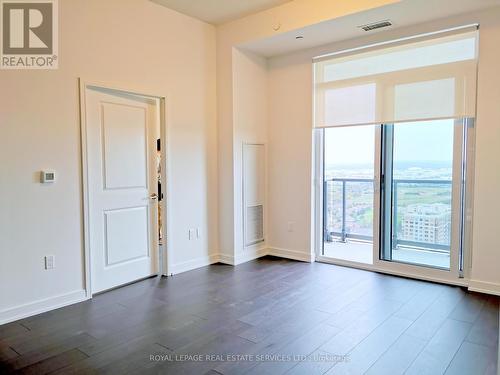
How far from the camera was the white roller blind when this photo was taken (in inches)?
147

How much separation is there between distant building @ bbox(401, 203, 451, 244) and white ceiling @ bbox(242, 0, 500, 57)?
1.97 meters

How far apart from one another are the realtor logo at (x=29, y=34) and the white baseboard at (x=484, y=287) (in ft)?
14.7

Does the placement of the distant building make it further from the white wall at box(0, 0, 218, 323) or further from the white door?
the white door

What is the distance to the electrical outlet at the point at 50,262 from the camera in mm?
3252

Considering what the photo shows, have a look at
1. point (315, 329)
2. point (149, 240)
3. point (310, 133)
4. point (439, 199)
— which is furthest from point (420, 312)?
point (149, 240)

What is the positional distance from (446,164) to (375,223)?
1.03 metres

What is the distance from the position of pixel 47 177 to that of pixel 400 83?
3.70 m

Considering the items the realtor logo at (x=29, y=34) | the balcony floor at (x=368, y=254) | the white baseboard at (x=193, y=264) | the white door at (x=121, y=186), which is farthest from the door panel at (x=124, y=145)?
the balcony floor at (x=368, y=254)

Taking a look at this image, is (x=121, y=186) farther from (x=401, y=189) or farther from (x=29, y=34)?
(x=401, y=189)

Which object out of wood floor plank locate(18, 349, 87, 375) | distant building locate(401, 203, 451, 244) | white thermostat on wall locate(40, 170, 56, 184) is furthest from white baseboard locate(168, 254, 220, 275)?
distant building locate(401, 203, 451, 244)

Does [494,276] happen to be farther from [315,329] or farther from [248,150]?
[248,150]

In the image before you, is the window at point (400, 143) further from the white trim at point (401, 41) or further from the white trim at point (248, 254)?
the white trim at point (248, 254)

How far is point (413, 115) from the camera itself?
401 centimetres

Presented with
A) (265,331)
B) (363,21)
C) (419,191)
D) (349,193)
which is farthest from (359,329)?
(363,21)
